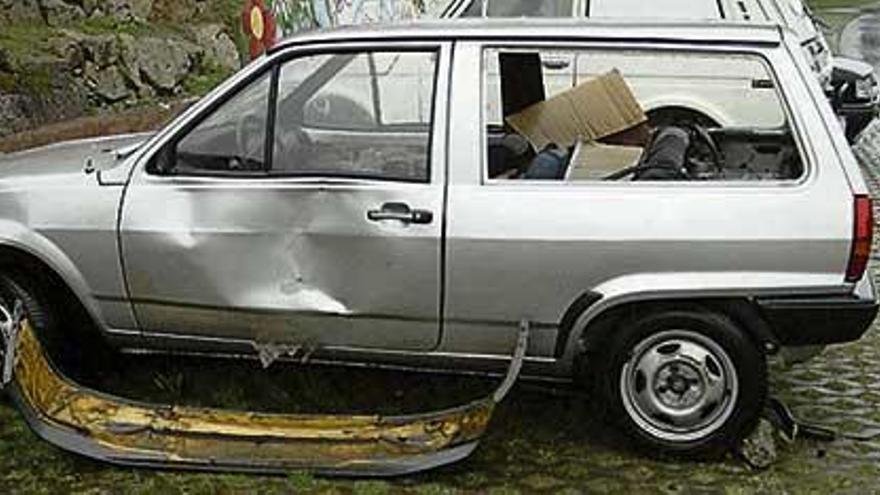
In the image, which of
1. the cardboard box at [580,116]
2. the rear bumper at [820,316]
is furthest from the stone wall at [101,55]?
the rear bumper at [820,316]

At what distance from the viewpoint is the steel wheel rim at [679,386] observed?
5.23m

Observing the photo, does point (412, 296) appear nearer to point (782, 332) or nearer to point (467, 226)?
point (467, 226)

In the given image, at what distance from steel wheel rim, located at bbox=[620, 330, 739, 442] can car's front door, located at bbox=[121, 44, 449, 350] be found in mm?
859

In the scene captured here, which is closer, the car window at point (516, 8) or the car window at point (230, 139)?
the car window at point (230, 139)

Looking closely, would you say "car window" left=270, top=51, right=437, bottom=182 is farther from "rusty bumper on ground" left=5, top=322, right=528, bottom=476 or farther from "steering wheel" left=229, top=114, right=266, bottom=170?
"rusty bumper on ground" left=5, top=322, right=528, bottom=476

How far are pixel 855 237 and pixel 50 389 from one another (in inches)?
130

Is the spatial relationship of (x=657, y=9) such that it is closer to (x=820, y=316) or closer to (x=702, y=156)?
(x=702, y=156)

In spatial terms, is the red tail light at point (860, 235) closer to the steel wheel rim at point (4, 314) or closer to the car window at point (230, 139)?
the car window at point (230, 139)

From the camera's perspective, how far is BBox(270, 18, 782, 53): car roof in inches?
209

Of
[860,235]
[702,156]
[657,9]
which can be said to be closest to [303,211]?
[702,156]

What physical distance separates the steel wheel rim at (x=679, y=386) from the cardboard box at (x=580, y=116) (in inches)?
49.7

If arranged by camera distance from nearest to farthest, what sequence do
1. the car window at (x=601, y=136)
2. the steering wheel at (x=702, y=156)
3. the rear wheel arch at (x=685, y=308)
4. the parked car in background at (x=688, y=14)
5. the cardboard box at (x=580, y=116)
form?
the rear wheel arch at (x=685, y=308), the car window at (x=601, y=136), the steering wheel at (x=702, y=156), the cardboard box at (x=580, y=116), the parked car in background at (x=688, y=14)

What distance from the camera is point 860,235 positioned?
5055mm

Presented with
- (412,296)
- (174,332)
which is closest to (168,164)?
(174,332)
